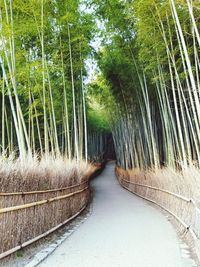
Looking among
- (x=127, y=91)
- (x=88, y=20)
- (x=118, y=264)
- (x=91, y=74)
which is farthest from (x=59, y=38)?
(x=118, y=264)

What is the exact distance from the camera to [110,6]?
10367 mm

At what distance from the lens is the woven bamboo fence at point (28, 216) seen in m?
4.11

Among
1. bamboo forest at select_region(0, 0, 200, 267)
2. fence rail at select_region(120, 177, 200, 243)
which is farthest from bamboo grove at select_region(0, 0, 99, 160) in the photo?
fence rail at select_region(120, 177, 200, 243)

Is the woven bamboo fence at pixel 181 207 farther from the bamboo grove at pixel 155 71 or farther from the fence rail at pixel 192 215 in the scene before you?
the bamboo grove at pixel 155 71

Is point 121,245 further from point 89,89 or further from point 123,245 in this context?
point 89,89

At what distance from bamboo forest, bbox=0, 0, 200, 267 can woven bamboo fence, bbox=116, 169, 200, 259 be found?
20 millimetres

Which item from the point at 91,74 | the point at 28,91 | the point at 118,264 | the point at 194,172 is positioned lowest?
the point at 118,264

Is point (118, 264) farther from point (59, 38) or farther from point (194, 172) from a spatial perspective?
point (59, 38)

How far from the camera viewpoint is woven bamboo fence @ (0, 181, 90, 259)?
4.11 meters

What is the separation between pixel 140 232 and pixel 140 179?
7054mm

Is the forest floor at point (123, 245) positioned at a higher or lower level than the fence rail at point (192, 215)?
lower

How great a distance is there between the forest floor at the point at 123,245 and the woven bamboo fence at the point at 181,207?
192 mm

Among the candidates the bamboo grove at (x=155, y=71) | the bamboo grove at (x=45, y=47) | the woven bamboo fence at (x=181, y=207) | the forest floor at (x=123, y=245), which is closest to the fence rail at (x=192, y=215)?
the woven bamboo fence at (x=181, y=207)

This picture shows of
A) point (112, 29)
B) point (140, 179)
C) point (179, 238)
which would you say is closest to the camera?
point (179, 238)
